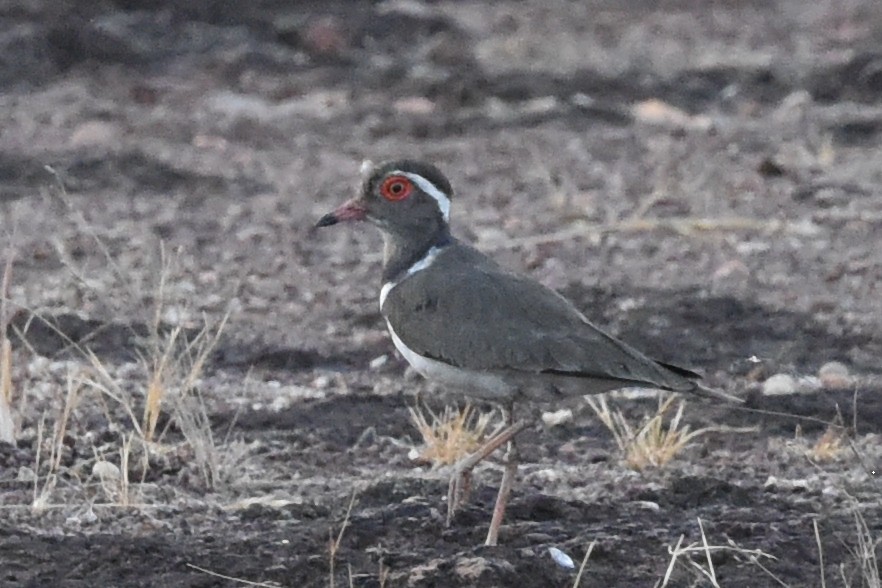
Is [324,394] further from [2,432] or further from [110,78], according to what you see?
[110,78]

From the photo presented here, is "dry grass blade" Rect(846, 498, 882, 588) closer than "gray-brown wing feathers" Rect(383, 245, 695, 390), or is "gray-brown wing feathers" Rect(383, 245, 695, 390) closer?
"dry grass blade" Rect(846, 498, 882, 588)

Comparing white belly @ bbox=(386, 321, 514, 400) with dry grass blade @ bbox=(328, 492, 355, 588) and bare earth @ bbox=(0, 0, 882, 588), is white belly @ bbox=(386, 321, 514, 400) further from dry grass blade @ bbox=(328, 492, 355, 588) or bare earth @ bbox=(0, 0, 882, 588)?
dry grass blade @ bbox=(328, 492, 355, 588)

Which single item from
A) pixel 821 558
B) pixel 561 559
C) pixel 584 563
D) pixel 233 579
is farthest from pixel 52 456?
pixel 821 558

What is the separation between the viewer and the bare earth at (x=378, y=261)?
16.5 feet

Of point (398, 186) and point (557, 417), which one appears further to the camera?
point (557, 417)

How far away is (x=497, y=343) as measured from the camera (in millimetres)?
5141

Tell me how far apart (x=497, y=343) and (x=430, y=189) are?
0.78 metres

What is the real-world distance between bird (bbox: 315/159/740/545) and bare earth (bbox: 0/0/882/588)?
0.34 m

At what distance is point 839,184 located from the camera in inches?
413

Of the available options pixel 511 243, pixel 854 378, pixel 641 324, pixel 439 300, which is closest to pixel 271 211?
pixel 511 243

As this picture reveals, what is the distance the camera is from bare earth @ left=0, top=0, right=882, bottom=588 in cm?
503

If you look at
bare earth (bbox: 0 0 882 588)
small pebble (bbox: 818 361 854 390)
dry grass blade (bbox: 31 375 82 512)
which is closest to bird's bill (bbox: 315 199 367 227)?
bare earth (bbox: 0 0 882 588)

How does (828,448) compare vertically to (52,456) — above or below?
below

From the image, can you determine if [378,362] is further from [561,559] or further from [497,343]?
[561,559]
